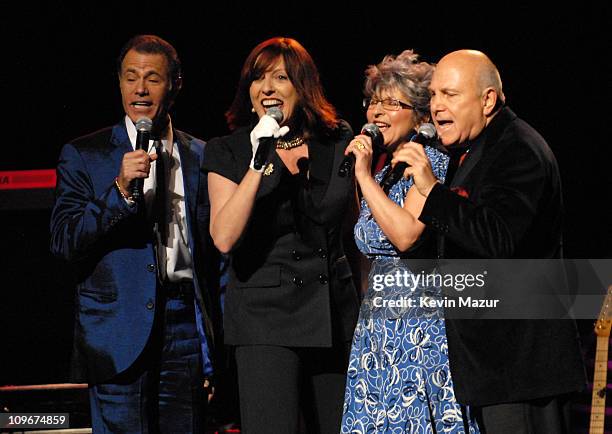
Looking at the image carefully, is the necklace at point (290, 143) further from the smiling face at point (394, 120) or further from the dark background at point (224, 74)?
the dark background at point (224, 74)

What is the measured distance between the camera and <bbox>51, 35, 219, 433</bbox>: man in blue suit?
2.78m

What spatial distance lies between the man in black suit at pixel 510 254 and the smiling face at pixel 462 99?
0.08 meters

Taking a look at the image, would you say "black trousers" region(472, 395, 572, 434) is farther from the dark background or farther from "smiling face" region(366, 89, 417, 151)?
the dark background

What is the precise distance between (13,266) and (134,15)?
1.49 meters

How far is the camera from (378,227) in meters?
2.55

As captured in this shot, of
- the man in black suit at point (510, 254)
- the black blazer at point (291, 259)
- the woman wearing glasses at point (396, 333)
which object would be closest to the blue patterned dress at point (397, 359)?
the woman wearing glasses at point (396, 333)

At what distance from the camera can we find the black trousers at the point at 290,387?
245 cm

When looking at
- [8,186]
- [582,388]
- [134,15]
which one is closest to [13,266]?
[8,186]

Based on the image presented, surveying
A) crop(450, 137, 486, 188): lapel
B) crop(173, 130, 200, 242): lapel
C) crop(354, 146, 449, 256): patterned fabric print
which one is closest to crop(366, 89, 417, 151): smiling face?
crop(354, 146, 449, 256): patterned fabric print

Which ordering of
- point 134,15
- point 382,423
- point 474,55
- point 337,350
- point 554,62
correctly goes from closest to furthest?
point 474,55
point 382,423
point 337,350
point 554,62
point 134,15

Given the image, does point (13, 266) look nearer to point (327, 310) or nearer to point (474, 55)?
point (327, 310)

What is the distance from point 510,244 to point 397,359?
567 mm

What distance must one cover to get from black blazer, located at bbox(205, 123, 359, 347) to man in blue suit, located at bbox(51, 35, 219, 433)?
298 mm

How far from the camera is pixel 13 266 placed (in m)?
4.25
